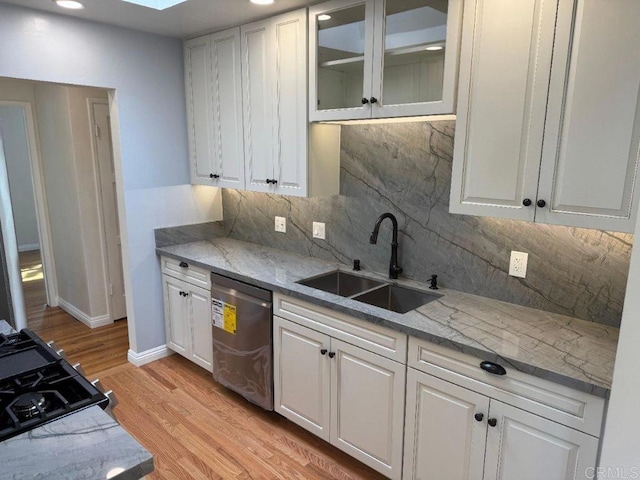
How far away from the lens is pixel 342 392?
2248 millimetres

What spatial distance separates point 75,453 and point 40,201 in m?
4.22

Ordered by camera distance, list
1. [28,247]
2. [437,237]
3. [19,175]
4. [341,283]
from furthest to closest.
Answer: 1. [28,247]
2. [19,175]
3. [341,283]
4. [437,237]

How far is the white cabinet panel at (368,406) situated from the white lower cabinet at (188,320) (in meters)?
1.14

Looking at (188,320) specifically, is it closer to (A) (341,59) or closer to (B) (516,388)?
(A) (341,59)

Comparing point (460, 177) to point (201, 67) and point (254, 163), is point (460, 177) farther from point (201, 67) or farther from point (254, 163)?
point (201, 67)

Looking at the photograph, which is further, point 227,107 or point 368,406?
point 227,107

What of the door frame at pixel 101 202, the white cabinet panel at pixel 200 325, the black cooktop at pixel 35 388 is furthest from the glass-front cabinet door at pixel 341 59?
the door frame at pixel 101 202

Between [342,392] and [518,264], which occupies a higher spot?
A: [518,264]

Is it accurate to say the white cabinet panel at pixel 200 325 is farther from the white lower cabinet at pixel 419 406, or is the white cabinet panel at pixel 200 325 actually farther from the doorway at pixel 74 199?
the doorway at pixel 74 199

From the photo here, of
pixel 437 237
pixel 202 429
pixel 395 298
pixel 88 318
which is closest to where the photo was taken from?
pixel 437 237

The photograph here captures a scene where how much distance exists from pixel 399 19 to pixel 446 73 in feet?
1.23

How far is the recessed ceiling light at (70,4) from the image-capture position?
2408 mm

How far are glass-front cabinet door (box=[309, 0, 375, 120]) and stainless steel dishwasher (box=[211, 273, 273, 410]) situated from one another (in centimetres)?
110

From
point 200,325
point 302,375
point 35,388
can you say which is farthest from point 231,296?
point 35,388
